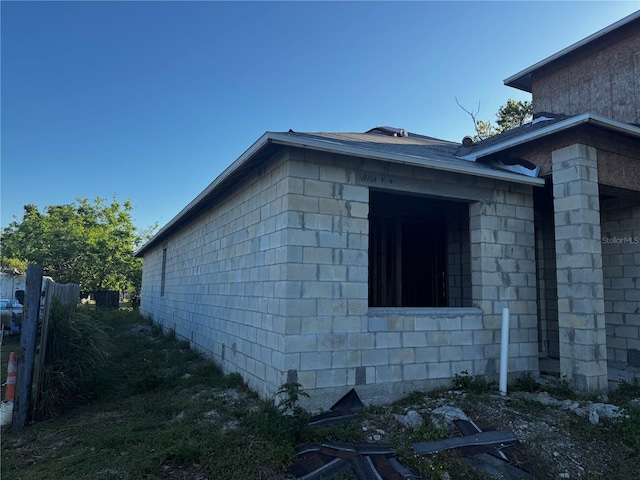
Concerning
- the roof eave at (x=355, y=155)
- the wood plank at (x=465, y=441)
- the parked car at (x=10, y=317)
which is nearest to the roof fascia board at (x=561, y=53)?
the roof eave at (x=355, y=155)

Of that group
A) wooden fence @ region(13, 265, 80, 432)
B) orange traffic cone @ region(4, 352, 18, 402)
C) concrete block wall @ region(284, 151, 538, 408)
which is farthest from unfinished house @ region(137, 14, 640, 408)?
orange traffic cone @ region(4, 352, 18, 402)

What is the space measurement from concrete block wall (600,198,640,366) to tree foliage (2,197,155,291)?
2957 cm

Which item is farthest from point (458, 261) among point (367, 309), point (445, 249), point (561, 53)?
point (561, 53)

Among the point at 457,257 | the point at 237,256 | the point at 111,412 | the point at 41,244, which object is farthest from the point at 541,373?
the point at 41,244

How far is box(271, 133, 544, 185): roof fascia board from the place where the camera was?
4.96 metres

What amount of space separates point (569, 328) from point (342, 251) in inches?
144

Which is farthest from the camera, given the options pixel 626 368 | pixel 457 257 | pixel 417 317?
pixel 457 257

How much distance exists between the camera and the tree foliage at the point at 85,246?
88.8 feet

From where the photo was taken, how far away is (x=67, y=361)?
230 inches

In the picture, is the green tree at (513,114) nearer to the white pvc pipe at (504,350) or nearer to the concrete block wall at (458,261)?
the concrete block wall at (458,261)

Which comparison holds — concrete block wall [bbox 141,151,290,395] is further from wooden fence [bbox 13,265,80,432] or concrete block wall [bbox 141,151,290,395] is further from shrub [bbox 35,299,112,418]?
wooden fence [bbox 13,265,80,432]

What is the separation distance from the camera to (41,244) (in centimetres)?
2916

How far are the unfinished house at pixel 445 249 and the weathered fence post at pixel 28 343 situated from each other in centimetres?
283

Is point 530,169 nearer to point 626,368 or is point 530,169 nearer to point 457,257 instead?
point 457,257
